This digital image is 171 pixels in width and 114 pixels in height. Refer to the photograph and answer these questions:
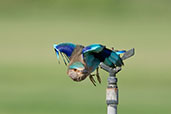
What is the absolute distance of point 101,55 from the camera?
6883mm

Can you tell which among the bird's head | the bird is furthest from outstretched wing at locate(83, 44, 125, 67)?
the bird's head

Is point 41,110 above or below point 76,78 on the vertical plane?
above

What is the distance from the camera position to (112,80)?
682 cm

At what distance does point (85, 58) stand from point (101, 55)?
13cm

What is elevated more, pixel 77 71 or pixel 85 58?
pixel 85 58

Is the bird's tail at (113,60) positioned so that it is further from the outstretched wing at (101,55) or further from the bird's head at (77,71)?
the bird's head at (77,71)

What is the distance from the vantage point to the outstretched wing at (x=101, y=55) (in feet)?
22.3

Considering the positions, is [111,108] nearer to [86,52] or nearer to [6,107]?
[86,52]

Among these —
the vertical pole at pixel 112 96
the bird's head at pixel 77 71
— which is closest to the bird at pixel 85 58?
the bird's head at pixel 77 71

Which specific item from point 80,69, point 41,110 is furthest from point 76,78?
point 41,110

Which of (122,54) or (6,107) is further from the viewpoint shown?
(6,107)

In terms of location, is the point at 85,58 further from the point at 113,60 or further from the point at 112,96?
the point at 112,96

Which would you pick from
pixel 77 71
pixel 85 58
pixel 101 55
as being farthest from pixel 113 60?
pixel 77 71

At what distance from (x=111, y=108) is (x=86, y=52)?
0.44 meters
